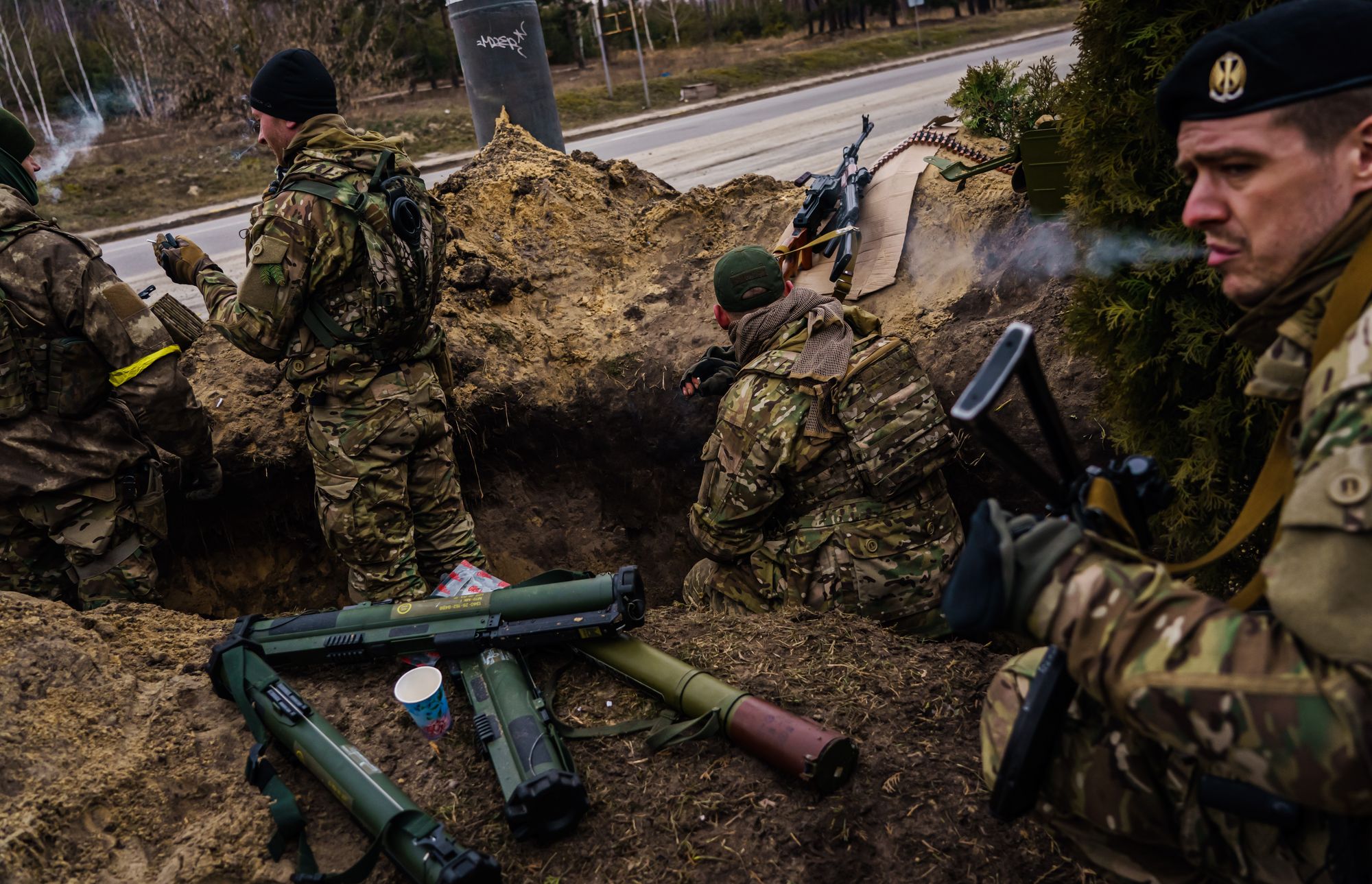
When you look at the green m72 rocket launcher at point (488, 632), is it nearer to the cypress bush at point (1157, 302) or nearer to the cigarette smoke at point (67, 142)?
the cypress bush at point (1157, 302)

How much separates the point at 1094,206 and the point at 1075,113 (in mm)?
327

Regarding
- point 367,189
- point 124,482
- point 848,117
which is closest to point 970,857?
point 367,189

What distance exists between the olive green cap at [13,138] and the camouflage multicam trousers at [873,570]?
3644mm

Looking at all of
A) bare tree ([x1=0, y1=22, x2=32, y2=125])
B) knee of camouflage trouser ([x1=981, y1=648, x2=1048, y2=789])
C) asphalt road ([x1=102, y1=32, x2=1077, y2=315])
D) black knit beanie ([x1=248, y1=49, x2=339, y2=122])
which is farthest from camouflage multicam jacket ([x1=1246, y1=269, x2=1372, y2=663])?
bare tree ([x1=0, y1=22, x2=32, y2=125])

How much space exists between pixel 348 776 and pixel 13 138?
3.33m

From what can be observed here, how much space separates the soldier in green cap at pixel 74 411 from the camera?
12.8 feet

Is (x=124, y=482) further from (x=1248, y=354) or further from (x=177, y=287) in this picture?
(x=177, y=287)

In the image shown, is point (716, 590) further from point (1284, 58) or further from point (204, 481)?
point (1284, 58)

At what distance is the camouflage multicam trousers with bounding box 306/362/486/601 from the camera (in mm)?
4152

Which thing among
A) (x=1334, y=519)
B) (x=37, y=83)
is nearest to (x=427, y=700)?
(x=1334, y=519)

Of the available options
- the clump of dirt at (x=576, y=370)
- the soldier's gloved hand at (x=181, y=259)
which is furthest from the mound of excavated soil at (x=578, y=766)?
the clump of dirt at (x=576, y=370)

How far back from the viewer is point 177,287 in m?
10.3

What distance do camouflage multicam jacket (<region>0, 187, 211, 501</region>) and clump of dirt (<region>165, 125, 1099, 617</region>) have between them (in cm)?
93

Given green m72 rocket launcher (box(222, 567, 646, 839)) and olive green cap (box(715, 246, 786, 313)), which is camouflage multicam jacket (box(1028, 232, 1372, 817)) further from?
olive green cap (box(715, 246, 786, 313))
